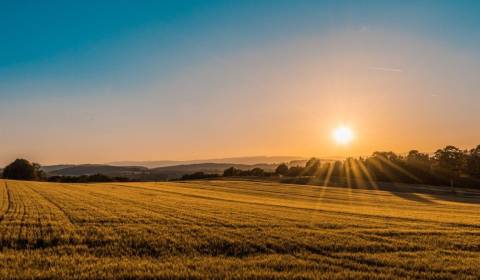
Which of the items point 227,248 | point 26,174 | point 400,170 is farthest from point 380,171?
point 26,174

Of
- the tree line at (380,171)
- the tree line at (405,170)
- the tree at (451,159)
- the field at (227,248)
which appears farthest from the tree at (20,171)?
the tree at (451,159)

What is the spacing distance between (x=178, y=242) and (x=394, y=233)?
406 inches

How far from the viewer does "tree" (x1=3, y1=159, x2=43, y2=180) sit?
396ft

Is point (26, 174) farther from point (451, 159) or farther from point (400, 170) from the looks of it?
point (451, 159)

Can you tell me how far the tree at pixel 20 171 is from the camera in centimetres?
12075

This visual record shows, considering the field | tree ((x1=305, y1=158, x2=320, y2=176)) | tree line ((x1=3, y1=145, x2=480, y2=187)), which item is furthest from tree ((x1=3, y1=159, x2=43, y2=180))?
the field

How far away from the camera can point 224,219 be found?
2175 cm

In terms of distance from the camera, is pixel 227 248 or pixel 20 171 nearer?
pixel 227 248

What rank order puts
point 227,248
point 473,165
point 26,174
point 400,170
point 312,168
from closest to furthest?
point 227,248, point 400,170, point 473,165, point 312,168, point 26,174

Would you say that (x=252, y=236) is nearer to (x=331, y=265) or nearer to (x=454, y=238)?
(x=331, y=265)

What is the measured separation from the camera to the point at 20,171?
121 meters

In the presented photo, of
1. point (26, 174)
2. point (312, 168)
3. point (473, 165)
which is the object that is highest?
point (473, 165)

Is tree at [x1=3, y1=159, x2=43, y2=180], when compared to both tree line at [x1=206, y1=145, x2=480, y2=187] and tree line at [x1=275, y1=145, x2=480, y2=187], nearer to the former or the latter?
tree line at [x1=206, y1=145, x2=480, y2=187]

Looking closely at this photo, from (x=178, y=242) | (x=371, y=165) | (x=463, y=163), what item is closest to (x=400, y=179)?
(x=371, y=165)
